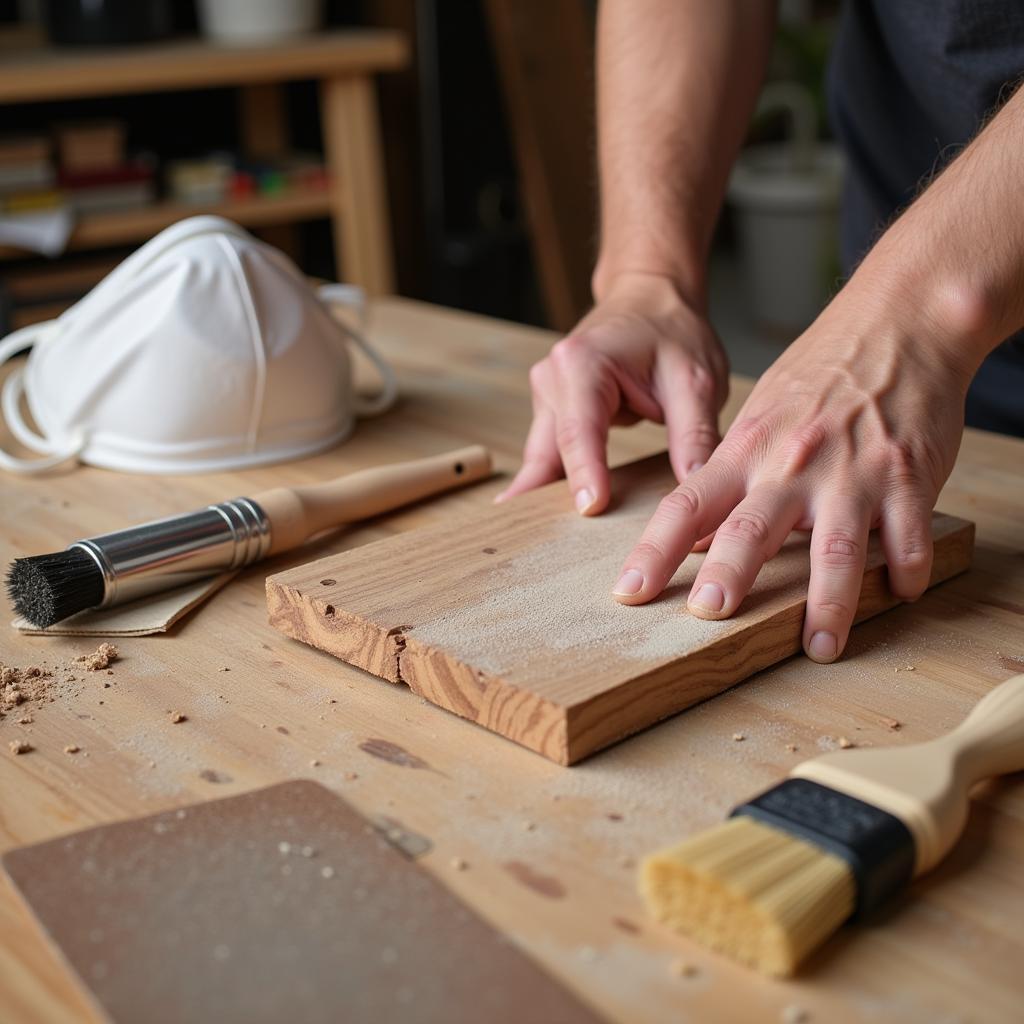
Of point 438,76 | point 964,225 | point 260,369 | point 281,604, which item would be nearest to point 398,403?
point 260,369

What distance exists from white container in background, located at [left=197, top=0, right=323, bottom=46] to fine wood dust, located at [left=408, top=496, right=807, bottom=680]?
227 cm

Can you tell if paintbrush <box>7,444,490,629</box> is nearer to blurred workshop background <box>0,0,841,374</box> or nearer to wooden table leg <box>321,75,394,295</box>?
blurred workshop background <box>0,0,841,374</box>

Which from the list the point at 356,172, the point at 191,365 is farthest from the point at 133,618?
the point at 356,172

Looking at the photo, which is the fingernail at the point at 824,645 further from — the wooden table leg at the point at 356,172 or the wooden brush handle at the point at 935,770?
the wooden table leg at the point at 356,172

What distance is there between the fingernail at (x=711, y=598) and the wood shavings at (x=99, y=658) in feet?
1.24

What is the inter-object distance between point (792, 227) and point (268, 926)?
3938 millimetres

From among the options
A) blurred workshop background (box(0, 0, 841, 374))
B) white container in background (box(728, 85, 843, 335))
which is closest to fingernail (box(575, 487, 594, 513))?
blurred workshop background (box(0, 0, 841, 374))

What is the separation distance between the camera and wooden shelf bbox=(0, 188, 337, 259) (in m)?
2.59

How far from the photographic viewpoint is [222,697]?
A: 2.46ft

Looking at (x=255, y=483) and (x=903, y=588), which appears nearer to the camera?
(x=903, y=588)

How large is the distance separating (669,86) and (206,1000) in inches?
41.7

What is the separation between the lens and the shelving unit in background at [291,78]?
8.30 feet

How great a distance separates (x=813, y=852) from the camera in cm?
52

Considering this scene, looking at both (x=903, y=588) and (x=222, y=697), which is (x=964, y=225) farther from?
(x=222, y=697)
